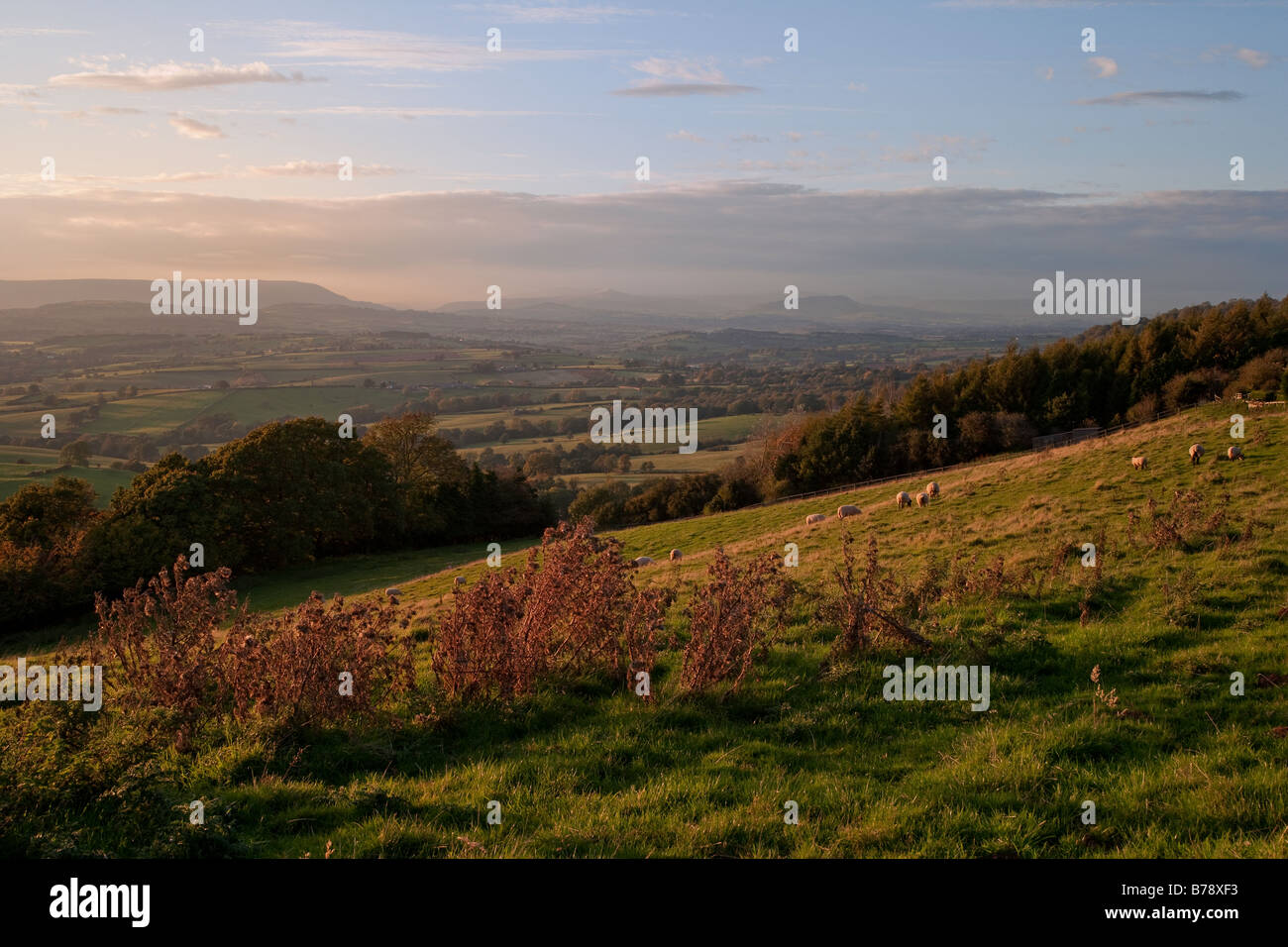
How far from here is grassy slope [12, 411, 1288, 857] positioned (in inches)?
192

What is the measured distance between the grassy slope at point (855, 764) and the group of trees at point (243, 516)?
33622 millimetres

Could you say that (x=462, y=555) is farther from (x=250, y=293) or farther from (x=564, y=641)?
(x=564, y=641)

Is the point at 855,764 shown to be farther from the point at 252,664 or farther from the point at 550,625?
the point at 252,664

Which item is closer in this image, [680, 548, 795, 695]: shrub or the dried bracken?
the dried bracken

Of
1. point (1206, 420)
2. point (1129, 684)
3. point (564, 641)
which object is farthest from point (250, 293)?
point (1206, 420)

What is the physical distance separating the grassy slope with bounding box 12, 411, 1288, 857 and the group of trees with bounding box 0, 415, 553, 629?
33.6 meters

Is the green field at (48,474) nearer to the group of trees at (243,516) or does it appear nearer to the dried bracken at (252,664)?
the group of trees at (243,516)

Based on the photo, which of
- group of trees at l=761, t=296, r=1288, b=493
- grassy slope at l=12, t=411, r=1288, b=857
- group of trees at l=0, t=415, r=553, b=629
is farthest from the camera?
group of trees at l=761, t=296, r=1288, b=493

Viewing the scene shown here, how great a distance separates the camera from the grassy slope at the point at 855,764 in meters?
4.87

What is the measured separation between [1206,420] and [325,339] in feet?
596

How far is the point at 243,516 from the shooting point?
136 ft

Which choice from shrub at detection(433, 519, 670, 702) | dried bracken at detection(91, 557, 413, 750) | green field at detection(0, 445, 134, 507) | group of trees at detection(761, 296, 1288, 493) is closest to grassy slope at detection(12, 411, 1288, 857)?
shrub at detection(433, 519, 670, 702)

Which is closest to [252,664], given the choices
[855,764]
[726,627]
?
[726,627]

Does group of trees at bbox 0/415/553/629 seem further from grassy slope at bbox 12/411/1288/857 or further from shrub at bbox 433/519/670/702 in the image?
shrub at bbox 433/519/670/702
